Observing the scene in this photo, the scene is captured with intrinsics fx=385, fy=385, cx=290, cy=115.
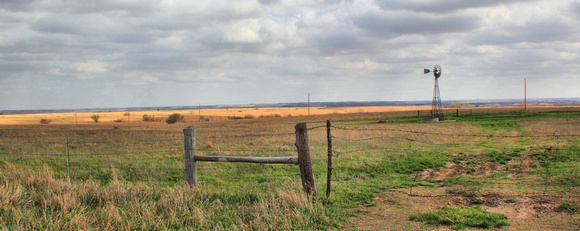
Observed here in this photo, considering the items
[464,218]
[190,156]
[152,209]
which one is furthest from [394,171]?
[152,209]

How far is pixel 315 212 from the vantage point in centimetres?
665

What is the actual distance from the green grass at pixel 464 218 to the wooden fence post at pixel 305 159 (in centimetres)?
189

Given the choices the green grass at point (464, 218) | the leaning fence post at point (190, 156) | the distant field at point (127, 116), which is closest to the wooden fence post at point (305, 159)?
the green grass at point (464, 218)

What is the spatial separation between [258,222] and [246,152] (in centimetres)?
999

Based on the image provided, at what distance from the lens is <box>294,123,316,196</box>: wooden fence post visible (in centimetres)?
728

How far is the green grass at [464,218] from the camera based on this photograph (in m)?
6.19

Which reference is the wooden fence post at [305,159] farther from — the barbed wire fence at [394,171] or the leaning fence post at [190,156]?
the leaning fence post at [190,156]

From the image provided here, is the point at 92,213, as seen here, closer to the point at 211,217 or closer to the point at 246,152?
the point at 211,217

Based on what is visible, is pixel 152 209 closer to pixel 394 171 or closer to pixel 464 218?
pixel 464 218

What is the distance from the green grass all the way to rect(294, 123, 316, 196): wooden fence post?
74.5 inches

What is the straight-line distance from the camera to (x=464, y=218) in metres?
6.36

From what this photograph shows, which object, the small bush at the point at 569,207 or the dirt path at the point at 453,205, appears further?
the small bush at the point at 569,207

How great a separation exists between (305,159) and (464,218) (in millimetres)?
2883

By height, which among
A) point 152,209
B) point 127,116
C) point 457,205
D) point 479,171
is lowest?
point 479,171
